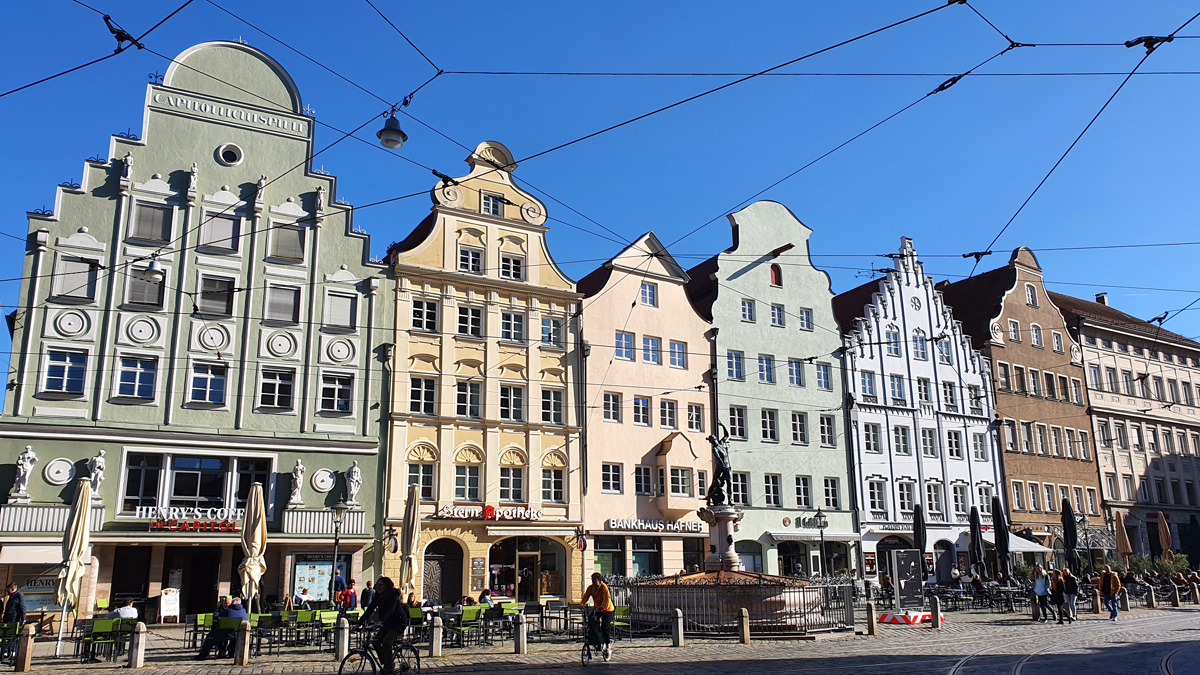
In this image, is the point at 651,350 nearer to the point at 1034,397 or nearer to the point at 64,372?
the point at 64,372

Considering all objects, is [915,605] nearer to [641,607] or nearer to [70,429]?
[641,607]

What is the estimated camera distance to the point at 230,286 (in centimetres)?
3084

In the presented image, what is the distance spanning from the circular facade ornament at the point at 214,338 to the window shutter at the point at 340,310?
3.35m

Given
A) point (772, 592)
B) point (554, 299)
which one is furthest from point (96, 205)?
point (772, 592)

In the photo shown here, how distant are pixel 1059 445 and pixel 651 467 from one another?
87.3 feet

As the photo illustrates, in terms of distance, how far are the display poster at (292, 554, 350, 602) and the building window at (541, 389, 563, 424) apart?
9153 mm

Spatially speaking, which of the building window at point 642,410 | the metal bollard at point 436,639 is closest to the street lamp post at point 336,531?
the metal bollard at point 436,639

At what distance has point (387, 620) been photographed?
14266 mm

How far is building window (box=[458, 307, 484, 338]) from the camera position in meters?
34.4

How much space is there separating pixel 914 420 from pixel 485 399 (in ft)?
74.2

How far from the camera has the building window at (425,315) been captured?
110ft

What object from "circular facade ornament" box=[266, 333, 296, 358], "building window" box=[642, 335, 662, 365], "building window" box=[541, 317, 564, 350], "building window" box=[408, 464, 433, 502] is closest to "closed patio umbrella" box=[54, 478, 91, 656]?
"circular facade ornament" box=[266, 333, 296, 358]

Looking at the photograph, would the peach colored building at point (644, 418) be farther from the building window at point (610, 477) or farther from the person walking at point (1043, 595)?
the person walking at point (1043, 595)

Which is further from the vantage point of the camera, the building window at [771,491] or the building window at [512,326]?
the building window at [771,491]
